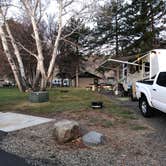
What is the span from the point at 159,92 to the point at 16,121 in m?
5.03

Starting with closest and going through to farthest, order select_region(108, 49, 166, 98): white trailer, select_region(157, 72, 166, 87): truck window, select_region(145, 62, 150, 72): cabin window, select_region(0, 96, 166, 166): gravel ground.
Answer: select_region(0, 96, 166, 166): gravel ground, select_region(157, 72, 166, 87): truck window, select_region(108, 49, 166, 98): white trailer, select_region(145, 62, 150, 72): cabin window

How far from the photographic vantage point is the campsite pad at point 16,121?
8.81 m

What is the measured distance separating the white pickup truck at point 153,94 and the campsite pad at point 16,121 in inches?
143

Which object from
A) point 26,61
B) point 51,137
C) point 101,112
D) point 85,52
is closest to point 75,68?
point 85,52

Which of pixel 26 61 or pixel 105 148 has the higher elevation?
pixel 26 61

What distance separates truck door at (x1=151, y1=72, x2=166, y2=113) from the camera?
848 centimetres

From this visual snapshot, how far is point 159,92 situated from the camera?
8.80 metres

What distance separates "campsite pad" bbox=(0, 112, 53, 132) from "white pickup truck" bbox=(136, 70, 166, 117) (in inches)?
143

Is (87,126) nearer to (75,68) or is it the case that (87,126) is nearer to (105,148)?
(105,148)

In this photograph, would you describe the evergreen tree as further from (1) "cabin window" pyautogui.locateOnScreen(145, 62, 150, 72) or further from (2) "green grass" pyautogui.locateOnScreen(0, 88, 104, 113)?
(2) "green grass" pyautogui.locateOnScreen(0, 88, 104, 113)

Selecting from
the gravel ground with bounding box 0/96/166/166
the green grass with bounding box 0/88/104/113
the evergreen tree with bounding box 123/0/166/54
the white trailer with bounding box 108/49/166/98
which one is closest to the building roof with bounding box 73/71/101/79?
the evergreen tree with bounding box 123/0/166/54

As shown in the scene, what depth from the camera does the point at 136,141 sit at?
6.97 metres

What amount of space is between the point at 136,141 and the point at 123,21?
31.4m

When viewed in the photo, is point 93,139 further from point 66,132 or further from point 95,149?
point 66,132
